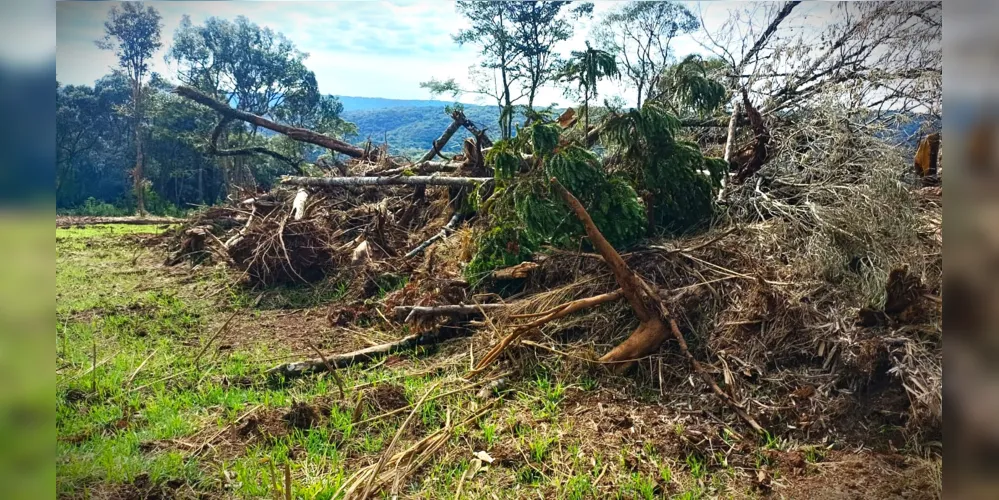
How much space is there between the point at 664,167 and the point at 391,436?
2.10 meters

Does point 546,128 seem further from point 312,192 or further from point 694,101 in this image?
point 312,192

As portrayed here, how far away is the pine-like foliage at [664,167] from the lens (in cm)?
329

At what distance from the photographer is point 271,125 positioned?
21.3ft

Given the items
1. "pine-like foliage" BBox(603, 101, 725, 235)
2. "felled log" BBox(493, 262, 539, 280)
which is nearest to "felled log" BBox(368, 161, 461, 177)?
"felled log" BBox(493, 262, 539, 280)

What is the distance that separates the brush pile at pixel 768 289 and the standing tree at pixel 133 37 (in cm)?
175

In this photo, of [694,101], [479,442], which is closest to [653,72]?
[694,101]

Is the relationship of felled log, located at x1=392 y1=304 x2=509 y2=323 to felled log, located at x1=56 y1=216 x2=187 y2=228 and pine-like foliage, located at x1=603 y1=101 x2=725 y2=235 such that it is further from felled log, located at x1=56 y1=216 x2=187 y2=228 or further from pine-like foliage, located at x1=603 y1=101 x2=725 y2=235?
felled log, located at x1=56 y1=216 x2=187 y2=228

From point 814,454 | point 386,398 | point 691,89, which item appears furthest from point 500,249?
point 814,454

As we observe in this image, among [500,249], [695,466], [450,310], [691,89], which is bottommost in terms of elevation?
[695,466]

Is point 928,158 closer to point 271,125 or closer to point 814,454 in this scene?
point 814,454

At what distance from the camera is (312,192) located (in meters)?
6.32

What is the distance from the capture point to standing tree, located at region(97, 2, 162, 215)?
252 cm
